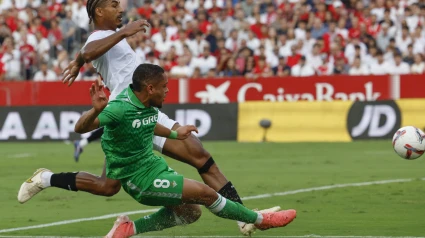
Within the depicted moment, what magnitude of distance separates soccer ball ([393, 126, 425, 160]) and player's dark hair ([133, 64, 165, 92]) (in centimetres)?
403

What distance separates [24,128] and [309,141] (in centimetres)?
698

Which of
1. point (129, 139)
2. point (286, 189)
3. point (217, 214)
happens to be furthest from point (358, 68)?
point (129, 139)

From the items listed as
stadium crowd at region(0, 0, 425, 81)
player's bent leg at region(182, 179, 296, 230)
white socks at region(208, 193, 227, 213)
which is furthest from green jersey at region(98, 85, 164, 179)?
stadium crowd at region(0, 0, 425, 81)

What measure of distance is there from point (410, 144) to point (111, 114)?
4.46 meters

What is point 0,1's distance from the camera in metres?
31.0

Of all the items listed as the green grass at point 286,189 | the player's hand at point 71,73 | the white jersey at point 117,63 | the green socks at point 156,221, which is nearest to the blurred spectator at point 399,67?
the green grass at point 286,189

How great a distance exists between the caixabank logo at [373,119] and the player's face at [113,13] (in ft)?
43.4

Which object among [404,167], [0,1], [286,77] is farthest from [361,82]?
[0,1]

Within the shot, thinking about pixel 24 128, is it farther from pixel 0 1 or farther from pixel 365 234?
pixel 365 234

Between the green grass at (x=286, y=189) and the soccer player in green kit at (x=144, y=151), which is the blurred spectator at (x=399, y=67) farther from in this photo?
the soccer player in green kit at (x=144, y=151)

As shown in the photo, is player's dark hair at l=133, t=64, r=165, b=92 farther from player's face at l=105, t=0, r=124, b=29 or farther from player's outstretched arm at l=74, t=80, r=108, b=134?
player's face at l=105, t=0, r=124, b=29

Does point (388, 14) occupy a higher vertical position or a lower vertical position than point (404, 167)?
higher

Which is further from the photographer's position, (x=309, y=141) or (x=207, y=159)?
(x=309, y=141)

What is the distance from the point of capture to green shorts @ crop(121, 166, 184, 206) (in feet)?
26.3
